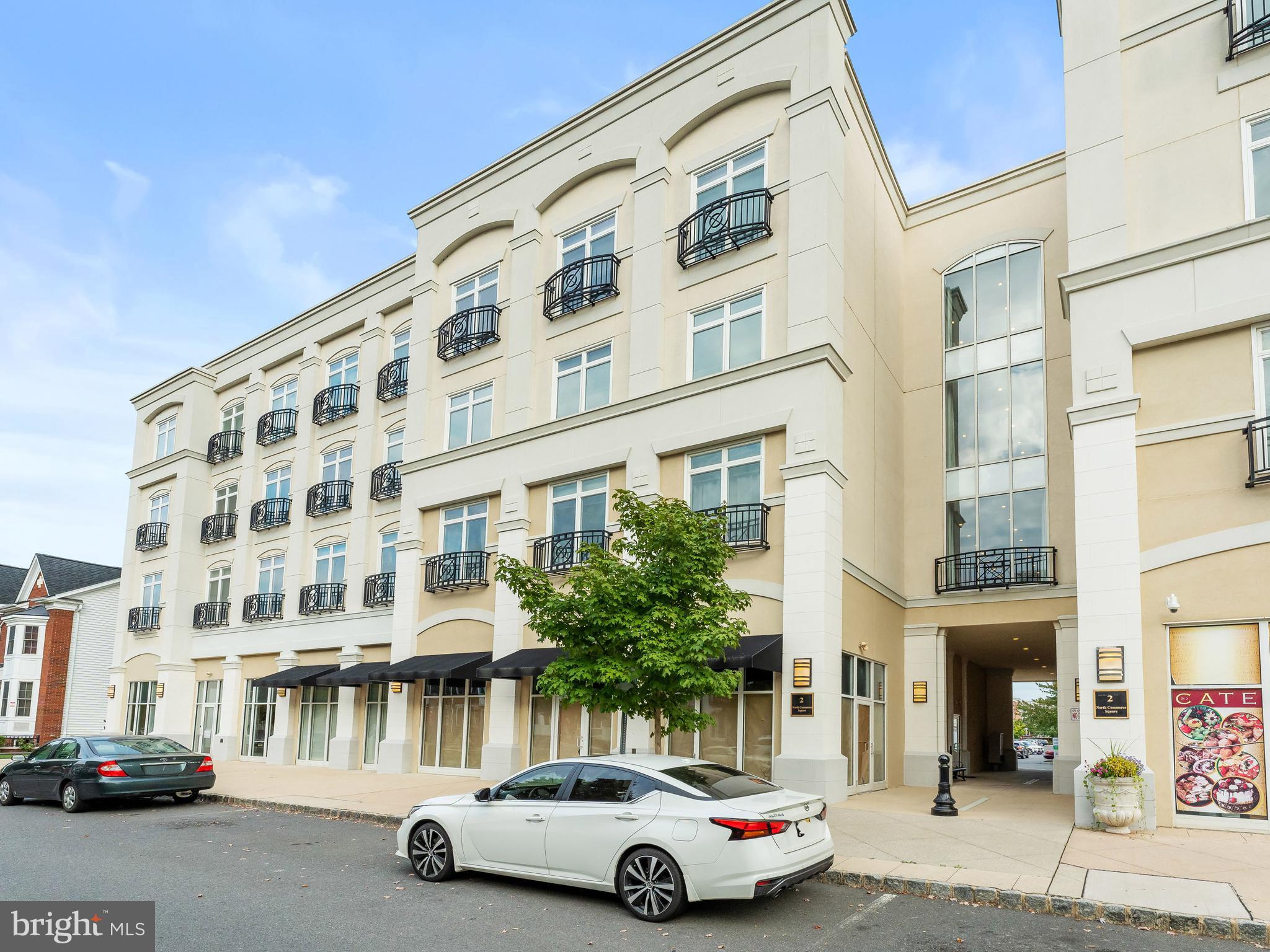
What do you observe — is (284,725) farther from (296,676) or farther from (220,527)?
(220,527)

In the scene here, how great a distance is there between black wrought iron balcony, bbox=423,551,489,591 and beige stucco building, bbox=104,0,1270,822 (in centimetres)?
9

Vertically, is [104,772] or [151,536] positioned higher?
[151,536]

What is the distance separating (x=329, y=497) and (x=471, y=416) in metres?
7.47

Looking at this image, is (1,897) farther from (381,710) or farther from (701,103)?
(701,103)

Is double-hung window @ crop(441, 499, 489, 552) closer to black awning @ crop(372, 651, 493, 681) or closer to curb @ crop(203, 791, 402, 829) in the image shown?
black awning @ crop(372, 651, 493, 681)

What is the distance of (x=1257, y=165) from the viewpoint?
1422 centimetres

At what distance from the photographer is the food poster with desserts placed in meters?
12.7

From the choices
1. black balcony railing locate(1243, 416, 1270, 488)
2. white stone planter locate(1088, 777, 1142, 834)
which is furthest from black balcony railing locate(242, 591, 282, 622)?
black balcony railing locate(1243, 416, 1270, 488)

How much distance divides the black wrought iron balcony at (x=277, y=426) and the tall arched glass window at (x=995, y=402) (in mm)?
20489

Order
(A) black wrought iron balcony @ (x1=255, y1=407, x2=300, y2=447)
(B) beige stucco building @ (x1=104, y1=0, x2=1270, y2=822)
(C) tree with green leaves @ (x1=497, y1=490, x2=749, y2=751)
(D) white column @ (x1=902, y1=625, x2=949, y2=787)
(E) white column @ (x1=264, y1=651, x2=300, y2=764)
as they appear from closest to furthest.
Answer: (C) tree with green leaves @ (x1=497, y1=490, x2=749, y2=751)
(B) beige stucco building @ (x1=104, y1=0, x2=1270, y2=822)
(D) white column @ (x1=902, y1=625, x2=949, y2=787)
(E) white column @ (x1=264, y1=651, x2=300, y2=764)
(A) black wrought iron balcony @ (x1=255, y1=407, x2=300, y2=447)

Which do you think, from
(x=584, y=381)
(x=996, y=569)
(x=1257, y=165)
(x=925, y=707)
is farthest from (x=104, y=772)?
(x=1257, y=165)

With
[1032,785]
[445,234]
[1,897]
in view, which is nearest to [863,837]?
[1,897]

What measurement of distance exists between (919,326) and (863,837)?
1404 cm

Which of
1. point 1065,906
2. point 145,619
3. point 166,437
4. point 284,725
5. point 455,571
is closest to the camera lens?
point 1065,906
